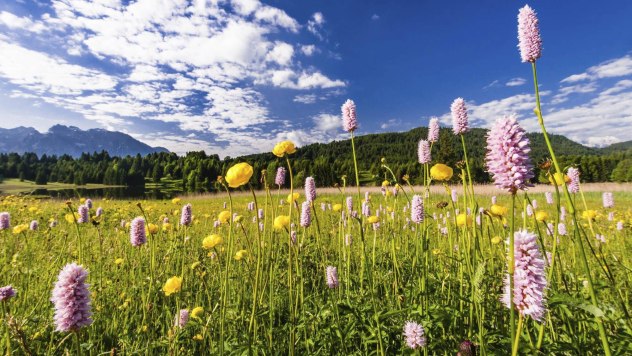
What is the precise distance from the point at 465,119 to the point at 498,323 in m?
1.69

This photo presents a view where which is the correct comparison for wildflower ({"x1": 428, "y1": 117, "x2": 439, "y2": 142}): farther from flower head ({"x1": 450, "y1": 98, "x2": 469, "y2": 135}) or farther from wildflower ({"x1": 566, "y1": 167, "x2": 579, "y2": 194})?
wildflower ({"x1": 566, "y1": 167, "x2": 579, "y2": 194})

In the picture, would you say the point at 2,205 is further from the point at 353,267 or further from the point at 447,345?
the point at 447,345

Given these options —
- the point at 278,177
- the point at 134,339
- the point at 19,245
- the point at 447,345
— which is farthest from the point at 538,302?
the point at 19,245

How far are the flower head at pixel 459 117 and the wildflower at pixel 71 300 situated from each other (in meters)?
2.71

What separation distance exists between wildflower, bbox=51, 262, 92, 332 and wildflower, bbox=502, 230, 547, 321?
6.43 ft

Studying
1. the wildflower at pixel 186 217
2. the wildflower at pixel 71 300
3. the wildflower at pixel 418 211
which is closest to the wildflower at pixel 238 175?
the wildflower at pixel 71 300

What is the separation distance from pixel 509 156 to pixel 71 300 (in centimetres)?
217

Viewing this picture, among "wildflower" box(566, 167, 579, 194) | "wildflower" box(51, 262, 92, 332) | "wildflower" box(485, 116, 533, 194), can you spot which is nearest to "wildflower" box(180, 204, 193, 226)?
"wildflower" box(51, 262, 92, 332)

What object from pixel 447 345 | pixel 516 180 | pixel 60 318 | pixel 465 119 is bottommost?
pixel 447 345

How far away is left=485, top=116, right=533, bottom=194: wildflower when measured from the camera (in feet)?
4.01

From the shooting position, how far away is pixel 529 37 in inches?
64.0

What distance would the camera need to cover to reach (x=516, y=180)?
1216 mm

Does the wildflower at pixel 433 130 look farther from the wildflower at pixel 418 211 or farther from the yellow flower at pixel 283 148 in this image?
the yellow flower at pixel 283 148

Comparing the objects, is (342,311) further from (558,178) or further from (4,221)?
(4,221)
